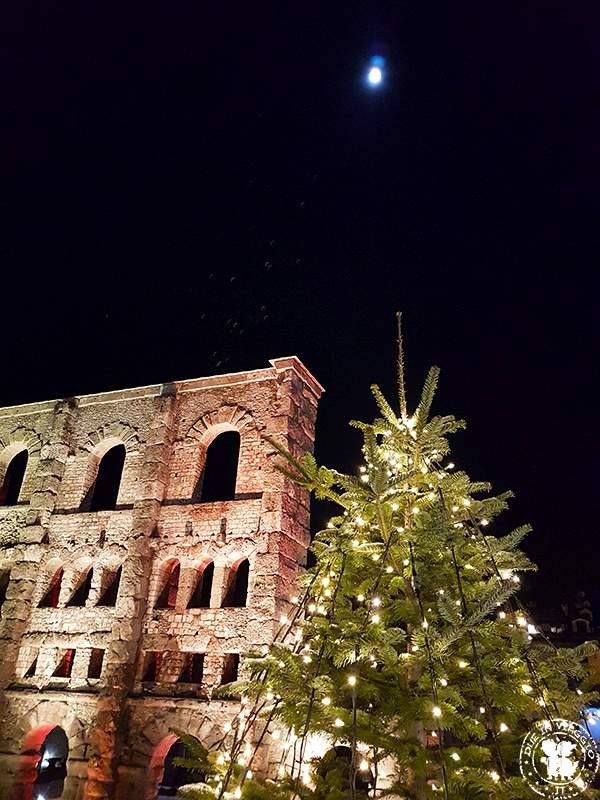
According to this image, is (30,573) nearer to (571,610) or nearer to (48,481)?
(48,481)

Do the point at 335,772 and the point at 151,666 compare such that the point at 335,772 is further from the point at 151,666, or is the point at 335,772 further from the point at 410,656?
the point at 151,666

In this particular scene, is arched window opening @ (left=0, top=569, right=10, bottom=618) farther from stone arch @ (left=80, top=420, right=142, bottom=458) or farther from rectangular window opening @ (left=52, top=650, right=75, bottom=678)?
stone arch @ (left=80, top=420, right=142, bottom=458)

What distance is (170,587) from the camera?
1375cm

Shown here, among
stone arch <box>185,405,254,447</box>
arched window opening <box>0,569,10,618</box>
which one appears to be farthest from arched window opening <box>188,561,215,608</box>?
arched window opening <box>0,569,10,618</box>

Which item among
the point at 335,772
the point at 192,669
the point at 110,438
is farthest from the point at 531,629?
the point at 110,438

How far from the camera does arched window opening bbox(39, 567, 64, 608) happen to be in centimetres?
1424

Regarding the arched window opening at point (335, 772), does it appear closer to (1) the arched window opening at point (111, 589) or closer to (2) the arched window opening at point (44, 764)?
(1) the arched window opening at point (111, 589)

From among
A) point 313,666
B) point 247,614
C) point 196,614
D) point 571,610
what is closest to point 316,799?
point 313,666

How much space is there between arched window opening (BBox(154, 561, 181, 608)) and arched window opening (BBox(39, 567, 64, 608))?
2.92m

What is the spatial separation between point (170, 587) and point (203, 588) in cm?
101

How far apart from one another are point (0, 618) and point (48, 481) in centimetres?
342

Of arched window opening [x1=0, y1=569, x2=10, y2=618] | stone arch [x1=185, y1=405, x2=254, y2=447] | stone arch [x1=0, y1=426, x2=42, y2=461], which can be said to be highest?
stone arch [x1=0, y1=426, x2=42, y2=461]

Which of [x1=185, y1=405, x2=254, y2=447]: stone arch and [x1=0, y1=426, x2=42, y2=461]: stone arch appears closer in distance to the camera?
[x1=185, y1=405, x2=254, y2=447]: stone arch

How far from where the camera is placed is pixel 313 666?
19.8ft
